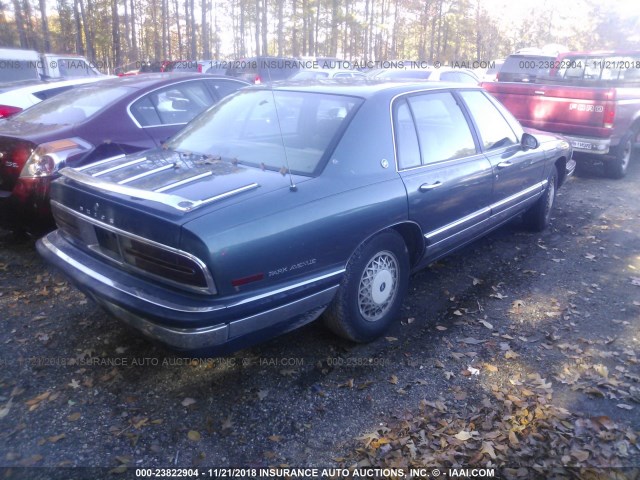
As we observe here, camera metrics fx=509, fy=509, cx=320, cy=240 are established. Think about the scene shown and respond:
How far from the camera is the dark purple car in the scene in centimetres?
428

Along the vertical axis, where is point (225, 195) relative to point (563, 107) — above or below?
below

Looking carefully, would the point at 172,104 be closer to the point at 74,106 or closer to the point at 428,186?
the point at 74,106

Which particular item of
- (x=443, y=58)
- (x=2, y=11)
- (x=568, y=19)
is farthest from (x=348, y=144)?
(x=568, y=19)

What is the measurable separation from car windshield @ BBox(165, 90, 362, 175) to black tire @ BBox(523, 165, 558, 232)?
127 inches

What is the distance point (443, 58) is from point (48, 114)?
4644 centimetres

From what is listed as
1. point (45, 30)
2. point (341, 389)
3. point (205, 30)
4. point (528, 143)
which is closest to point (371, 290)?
point (341, 389)

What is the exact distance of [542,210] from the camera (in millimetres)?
5750

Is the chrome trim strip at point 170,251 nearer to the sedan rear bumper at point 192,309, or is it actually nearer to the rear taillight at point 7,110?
the sedan rear bumper at point 192,309

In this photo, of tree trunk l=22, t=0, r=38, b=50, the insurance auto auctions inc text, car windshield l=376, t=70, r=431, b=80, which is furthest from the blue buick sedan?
tree trunk l=22, t=0, r=38, b=50

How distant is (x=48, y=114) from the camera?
5.07 m

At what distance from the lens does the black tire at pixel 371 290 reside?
10.5ft

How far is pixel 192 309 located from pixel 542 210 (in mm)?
4589

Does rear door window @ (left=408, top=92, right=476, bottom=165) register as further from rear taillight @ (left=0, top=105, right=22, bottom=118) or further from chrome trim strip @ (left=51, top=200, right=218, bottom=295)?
rear taillight @ (left=0, top=105, right=22, bottom=118)

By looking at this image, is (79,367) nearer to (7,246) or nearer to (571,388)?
(7,246)
